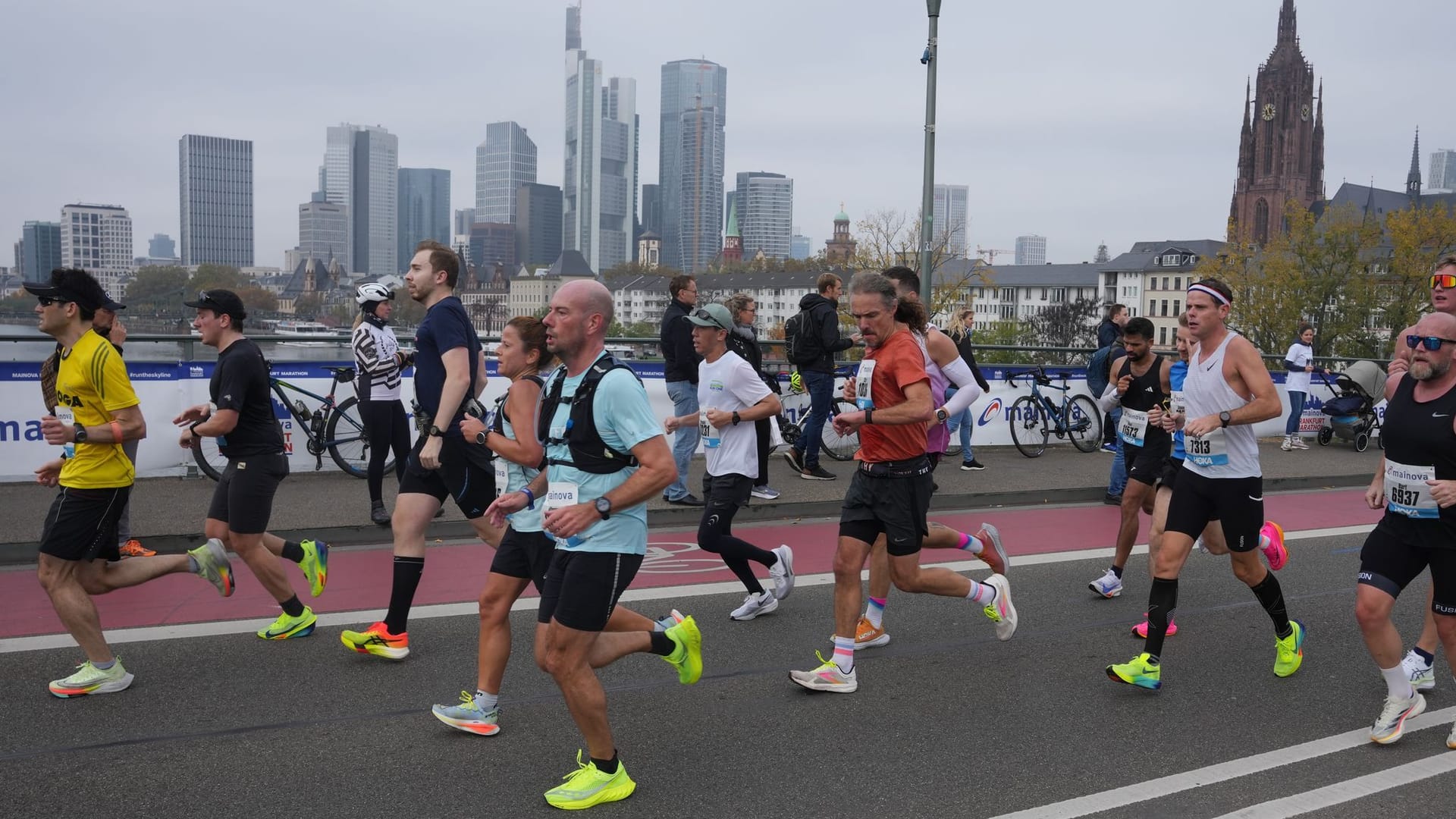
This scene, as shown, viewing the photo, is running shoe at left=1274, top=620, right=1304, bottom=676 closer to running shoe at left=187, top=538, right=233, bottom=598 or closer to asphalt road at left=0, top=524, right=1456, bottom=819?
asphalt road at left=0, top=524, right=1456, bottom=819

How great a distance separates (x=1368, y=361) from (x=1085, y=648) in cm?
1410

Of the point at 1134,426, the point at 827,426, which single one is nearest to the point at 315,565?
the point at 1134,426

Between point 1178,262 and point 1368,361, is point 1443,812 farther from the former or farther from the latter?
point 1178,262

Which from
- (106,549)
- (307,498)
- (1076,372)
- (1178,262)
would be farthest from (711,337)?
(1178,262)

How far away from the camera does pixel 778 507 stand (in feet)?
34.2

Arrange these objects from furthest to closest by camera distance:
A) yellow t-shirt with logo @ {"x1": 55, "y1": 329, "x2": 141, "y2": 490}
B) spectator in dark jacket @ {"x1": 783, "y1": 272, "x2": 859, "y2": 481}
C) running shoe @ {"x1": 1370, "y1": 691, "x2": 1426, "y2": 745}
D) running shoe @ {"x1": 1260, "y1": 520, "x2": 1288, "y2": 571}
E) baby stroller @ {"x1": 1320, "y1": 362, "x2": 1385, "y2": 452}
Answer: baby stroller @ {"x1": 1320, "y1": 362, "x2": 1385, "y2": 452} < spectator in dark jacket @ {"x1": 783, "y1": 272, "x2": 859, "y2": 481} < running shoe @ {"x1": 1260, "y1": 520, "x2": 1288, "y2": 571} < yellow t-shirt with logo @ {"x1": 55, "y1": 329, "x2": 141, "y2": 490} < running shoe @ {"x1": 1370, "y1": 691, "x2": 1426, "y2": 745}

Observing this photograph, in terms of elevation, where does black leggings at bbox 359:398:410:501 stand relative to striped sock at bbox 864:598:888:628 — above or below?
above

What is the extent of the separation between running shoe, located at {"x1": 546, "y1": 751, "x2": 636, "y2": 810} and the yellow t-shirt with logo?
2.73 metres

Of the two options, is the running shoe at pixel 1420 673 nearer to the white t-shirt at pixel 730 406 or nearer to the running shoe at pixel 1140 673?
the running shoe at pixel 1140 673

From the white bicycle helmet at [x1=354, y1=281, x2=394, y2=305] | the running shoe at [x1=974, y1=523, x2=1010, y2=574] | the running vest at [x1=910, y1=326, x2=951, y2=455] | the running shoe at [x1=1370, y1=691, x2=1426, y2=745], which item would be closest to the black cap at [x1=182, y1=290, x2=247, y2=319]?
the white bicycle helmet at [x1=354, y1=281, x2=394, y2=305]

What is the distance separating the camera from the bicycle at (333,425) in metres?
11.4

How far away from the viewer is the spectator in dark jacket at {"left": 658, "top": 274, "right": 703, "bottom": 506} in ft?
33.6

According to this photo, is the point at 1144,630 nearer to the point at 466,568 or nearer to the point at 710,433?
the point at 710,433

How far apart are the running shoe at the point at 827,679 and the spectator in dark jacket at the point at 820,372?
6338 millimetres
